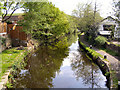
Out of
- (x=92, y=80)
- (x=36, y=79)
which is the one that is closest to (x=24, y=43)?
(x=36, y=79)

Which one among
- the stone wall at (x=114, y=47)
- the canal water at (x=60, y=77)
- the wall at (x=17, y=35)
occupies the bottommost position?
the canal water at (x=60, y=77)

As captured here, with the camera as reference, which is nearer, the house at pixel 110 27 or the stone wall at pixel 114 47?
the house at pixel 110 27

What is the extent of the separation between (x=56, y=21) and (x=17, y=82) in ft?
64.1

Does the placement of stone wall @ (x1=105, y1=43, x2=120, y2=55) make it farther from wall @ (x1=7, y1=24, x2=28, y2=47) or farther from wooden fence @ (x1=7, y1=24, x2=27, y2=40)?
wooden fence @ (x1=7, y1=24, x2=27, y2=40)

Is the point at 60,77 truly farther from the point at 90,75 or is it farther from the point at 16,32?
the point at 16,32

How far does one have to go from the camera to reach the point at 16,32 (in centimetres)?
1784

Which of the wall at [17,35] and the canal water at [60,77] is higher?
the wall at [17,35]

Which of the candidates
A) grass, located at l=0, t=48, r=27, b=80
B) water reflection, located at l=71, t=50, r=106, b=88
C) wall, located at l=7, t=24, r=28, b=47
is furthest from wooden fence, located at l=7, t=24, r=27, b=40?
water reflection, located at l=71, t=50, r=106, b=88

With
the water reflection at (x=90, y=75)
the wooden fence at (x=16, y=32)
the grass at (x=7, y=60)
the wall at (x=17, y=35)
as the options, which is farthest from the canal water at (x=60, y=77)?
the wooden fence at (x=16, y=32)

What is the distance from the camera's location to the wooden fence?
17734 millimetres

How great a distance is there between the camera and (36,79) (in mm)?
8914

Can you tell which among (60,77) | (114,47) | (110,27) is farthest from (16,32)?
(114,47)

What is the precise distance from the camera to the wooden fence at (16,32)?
1773 cm

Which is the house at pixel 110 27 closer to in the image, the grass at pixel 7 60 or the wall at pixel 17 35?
the grass at pixel 7 60
